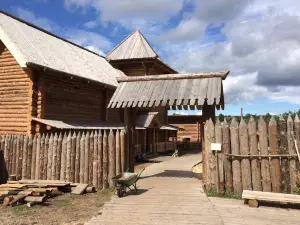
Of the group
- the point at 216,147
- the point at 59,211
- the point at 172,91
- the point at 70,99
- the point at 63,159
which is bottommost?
the point at 59,211

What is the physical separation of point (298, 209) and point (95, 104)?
15.1 meters

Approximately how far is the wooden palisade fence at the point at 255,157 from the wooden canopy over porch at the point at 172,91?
173cm

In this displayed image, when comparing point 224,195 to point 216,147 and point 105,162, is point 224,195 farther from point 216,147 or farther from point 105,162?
point 105,162

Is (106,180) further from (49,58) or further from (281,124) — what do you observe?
(49,58)

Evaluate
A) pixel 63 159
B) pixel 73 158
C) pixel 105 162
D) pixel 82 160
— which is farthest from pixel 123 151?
pixel 63 159

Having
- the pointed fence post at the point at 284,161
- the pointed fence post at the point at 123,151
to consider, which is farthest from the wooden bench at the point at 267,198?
the pointed fence post at the point at 123,151

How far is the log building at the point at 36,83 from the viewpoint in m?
14.7

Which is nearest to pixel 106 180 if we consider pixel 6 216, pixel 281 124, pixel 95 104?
pixel 6 216

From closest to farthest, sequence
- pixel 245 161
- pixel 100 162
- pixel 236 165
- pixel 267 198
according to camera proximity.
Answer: pixel 267 198 < pixel 245 161 < pixel 236 165 < pixel 100 162

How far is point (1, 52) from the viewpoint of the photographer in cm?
1593

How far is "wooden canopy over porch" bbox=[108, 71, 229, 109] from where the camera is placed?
1013 cm

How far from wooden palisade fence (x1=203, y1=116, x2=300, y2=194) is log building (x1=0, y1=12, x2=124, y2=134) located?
8809mm

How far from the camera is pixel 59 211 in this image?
741 cm

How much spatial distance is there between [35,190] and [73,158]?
6.73 ft
